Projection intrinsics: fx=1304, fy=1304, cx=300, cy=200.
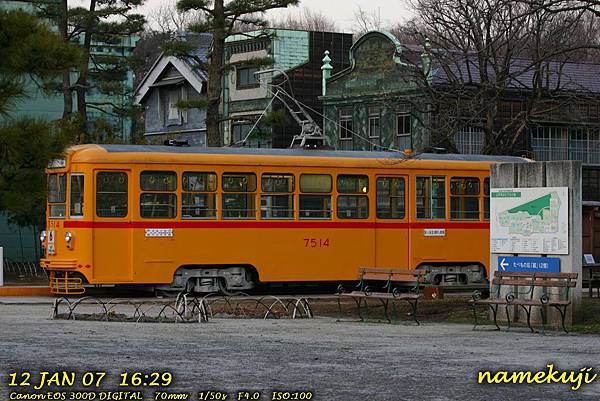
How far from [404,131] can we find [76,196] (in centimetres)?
2225

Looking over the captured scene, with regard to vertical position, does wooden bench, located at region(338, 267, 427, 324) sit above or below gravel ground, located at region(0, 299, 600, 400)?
above

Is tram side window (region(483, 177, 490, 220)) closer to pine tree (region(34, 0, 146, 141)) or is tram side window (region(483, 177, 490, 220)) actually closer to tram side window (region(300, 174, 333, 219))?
tram side window (region(300, 174, 333, 219))

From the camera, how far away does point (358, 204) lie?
28266 millimetres

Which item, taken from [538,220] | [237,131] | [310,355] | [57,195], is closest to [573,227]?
[538,220]

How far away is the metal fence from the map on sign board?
17451 mm

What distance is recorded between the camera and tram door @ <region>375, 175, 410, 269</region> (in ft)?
93.4

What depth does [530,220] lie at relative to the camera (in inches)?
763

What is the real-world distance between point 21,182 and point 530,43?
24.9 metres

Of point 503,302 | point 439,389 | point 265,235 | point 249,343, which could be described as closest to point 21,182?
point 249,343

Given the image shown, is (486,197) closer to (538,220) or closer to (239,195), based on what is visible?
(239,195)

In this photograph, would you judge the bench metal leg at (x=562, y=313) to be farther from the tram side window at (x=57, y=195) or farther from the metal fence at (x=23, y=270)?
the metal fence at (x=23, y=270)

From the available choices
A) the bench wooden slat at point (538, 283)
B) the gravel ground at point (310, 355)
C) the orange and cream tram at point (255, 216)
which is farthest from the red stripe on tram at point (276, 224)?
the bench wooden slat at point (538, 283)

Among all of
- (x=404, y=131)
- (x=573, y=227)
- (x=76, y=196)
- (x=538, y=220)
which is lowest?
(x=573, y=227)

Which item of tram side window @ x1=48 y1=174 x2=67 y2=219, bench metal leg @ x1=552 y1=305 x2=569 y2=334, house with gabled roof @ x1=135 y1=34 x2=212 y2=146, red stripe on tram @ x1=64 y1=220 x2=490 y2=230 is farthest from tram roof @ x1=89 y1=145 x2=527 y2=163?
house with gabled roof @ x1=135 y1=34 x2=212 y2=146
